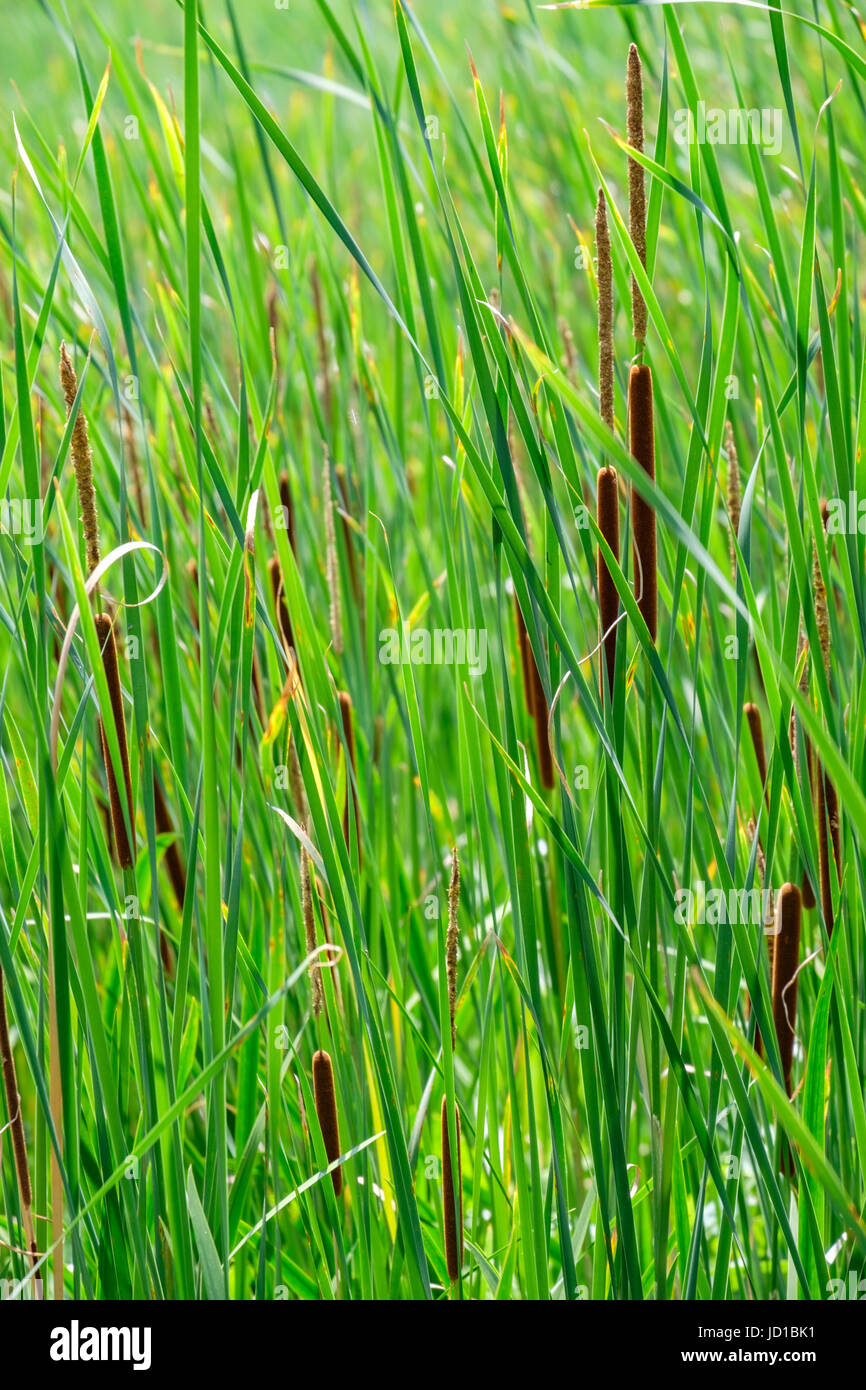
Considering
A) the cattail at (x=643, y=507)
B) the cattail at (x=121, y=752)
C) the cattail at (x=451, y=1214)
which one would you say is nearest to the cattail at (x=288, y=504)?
the cattail at (x=121, y=752)

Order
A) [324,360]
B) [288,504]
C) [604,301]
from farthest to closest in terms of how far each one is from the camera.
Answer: [324,360] → [288,504] → [604,301]

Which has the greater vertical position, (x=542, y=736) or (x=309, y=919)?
(x=542, y=736)

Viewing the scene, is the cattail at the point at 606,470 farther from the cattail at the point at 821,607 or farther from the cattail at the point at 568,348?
the cattail at the point at 568,348

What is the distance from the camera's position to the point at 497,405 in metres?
0.56

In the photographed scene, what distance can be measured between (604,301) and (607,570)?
0.49 ft

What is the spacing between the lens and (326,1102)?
67 cm

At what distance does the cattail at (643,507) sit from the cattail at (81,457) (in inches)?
12.0

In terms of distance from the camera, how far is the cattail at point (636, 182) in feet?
1.77

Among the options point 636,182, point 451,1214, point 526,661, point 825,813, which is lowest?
point 451,1214

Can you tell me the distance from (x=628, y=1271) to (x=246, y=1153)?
10.1 inches

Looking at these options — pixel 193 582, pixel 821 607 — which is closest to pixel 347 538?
pixel 193 582

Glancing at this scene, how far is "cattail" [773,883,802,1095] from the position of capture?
713 millimetres

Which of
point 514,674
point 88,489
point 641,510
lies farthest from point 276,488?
point 514,674

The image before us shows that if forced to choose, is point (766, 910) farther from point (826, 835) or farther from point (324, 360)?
point (324, 360)
